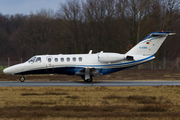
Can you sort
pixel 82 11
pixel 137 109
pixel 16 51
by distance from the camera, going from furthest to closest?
1. pixel 16 51
2. pixel 82 11
3. pixel 137 109

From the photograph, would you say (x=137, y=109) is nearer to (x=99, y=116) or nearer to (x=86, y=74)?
(x=99, y=116)

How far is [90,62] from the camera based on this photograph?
25391 millimetres

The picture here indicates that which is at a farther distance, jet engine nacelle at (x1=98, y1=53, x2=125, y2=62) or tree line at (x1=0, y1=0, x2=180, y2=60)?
tree line at (x1=0, y1=0, x2=180, y2=60)

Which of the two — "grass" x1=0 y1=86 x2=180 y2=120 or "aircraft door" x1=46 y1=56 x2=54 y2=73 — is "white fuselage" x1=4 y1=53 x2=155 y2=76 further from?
"grass" x1=0 y1=86 x2=180 y2=120

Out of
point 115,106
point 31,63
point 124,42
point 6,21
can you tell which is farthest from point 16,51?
point 115,106

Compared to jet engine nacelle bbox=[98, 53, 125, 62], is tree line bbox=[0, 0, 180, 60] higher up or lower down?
higher up

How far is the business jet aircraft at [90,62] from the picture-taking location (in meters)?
25.1

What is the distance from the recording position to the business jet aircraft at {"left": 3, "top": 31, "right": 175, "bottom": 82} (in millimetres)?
25125

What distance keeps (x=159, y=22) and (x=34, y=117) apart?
4108 cm

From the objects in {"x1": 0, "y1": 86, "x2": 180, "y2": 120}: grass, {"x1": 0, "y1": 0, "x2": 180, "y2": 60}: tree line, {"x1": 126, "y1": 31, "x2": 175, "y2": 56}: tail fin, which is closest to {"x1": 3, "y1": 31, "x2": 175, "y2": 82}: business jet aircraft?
{"x1": 126, "y1": 31, "x2": 175, "y2": 56}: tail fin

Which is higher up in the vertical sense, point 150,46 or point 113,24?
point 113,24

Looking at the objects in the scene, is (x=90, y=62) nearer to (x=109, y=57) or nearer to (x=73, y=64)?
(x=73, y=64)

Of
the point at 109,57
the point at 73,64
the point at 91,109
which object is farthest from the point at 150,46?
the point at 91,109

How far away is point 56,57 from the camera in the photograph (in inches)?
1009
